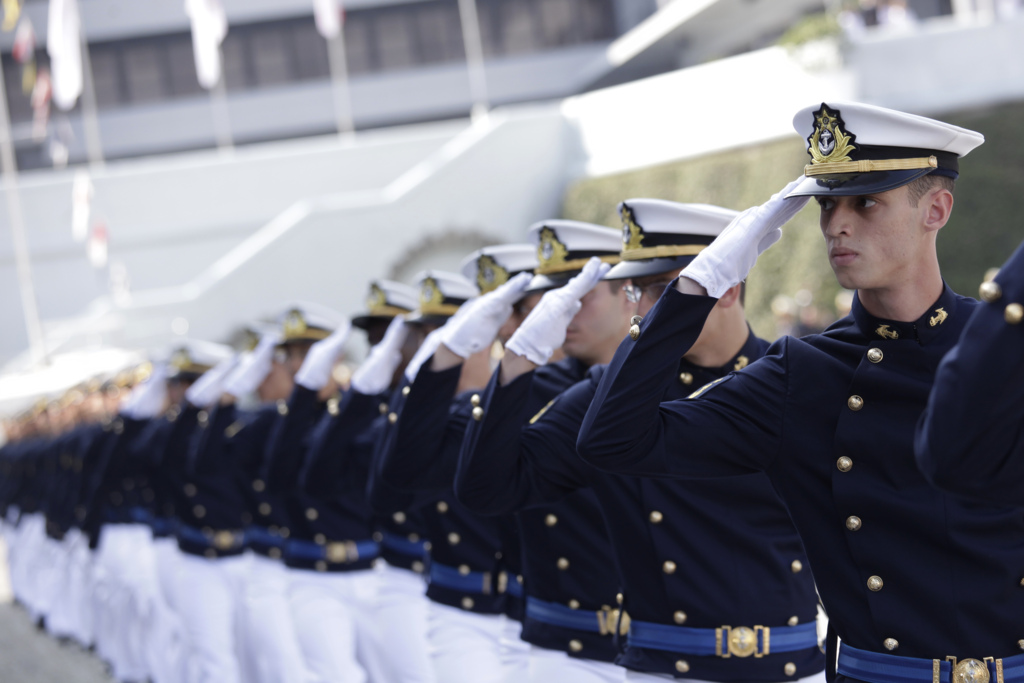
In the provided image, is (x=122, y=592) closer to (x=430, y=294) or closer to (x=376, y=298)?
(x=376, y=298)

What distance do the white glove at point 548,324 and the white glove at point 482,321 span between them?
0.54 metres

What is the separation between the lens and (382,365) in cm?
495

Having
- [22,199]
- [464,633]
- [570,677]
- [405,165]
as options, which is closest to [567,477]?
[570,677]

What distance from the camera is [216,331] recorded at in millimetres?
19938

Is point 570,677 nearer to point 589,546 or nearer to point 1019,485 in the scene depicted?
point 589,546

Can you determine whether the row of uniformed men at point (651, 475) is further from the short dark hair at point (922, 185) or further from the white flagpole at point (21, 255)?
the white flagpole at point (21, 255)

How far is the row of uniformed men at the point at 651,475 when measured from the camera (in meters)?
2.25

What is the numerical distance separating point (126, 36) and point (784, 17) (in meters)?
17.8

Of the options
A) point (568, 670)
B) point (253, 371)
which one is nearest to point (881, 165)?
point (568, 670)

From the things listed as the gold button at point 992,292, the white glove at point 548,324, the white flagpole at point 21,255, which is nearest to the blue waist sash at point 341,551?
the white glove at point 548,324

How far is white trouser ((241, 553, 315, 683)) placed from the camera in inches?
219

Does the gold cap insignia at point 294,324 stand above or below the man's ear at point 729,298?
below

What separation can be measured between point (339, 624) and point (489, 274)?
1.98 m

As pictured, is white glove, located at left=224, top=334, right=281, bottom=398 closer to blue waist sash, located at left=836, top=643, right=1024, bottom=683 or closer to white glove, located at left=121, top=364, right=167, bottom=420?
white glove, located at left=121, top=364, right=167, bottom=420
